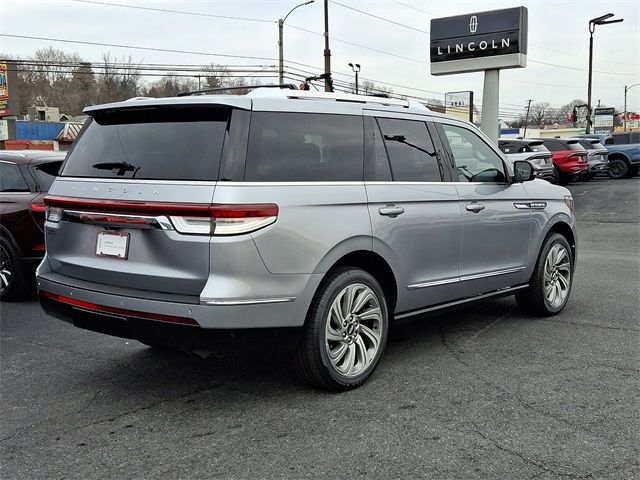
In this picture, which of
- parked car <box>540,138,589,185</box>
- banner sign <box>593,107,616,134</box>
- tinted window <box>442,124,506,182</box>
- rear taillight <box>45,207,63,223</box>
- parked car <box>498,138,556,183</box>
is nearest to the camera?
Result: rear taillight <box>45,207,63,223</box>

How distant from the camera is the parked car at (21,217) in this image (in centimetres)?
666

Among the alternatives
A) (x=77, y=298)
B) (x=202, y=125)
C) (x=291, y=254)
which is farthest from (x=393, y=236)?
(x=77, y=298)

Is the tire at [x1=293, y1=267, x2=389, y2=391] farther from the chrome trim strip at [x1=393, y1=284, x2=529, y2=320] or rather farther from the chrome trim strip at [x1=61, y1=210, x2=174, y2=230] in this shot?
the chrome trim strip at [x1=61, y1=210, x2=174, y2=230]

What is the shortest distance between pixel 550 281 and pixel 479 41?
1313cm

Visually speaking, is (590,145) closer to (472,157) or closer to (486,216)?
(472,157)

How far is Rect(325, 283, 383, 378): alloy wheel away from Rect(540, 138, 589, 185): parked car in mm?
20942

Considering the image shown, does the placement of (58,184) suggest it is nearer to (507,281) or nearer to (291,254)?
(291,254)

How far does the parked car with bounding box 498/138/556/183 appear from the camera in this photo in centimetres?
2042

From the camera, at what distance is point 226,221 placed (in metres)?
3.40

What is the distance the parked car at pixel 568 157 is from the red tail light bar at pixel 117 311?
21.9 meters

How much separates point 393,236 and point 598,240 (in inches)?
367

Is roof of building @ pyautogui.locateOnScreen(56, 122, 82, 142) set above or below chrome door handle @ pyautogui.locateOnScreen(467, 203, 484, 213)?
above

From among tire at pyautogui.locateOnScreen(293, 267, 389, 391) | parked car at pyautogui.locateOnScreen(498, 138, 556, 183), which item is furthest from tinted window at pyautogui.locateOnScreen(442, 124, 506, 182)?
parked car at pyautogui.locateOnScreen(498, 138, 556, 183)

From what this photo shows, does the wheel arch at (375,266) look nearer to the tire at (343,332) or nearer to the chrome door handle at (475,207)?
the tire at (343,332)
